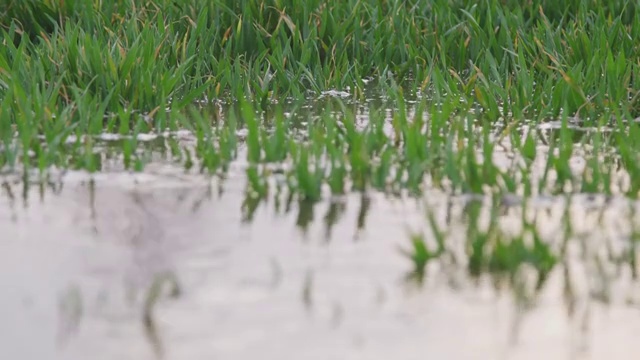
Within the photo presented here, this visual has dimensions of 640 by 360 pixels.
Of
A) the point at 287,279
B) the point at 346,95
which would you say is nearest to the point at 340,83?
the point at 346,95

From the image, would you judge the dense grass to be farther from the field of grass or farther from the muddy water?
the muddy water

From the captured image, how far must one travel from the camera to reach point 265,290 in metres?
2.19

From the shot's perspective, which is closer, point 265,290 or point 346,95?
point 265,290

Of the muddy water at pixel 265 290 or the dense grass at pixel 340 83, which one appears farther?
the dense grass at pixel 340 83

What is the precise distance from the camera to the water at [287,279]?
195 centimetres

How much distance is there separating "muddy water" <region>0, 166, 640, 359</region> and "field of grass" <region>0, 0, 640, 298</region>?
0.11 m

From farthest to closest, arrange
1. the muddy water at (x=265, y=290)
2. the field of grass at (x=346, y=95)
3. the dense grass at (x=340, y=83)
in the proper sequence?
the dense grass at (x=340, y=83), the field of grass at (x=346, y=95), the muddy water at (x=265, y=290)

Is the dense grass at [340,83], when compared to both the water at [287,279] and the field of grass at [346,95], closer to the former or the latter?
the field of grass at [346,95]

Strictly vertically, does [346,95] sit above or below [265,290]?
above

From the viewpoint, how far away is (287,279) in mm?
2252

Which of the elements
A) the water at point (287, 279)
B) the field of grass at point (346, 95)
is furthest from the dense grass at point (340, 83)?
the water at point (287, 279)

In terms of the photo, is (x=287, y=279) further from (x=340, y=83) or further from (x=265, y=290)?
(x=340, y=83)

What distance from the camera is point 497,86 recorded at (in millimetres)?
4027

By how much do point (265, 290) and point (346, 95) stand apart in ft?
7.36
